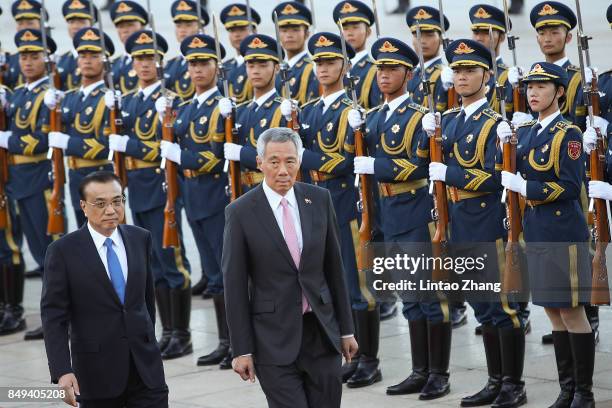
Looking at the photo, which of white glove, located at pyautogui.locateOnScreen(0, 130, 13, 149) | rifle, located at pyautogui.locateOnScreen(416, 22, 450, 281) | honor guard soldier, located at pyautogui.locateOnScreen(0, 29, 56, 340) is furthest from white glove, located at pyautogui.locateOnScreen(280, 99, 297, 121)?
white glove, located at pyautogui.locateOnScreen(0, 130, 13, 149)

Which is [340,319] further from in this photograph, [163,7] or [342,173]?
[163,7]

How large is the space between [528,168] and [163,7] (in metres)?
15.2

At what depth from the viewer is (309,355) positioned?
625 cm

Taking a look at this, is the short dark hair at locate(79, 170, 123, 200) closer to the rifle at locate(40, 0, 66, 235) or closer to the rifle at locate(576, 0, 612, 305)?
the rifle at locate(576, 0, 612, 305)

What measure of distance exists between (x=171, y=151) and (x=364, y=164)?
1818 millimetres

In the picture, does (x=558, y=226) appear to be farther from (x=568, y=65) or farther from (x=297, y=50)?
(x=297, y=50)

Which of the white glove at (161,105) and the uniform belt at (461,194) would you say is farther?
the white glove at (161,105)

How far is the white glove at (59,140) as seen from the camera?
10953 millimetres

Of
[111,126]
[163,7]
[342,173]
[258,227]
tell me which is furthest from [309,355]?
[163,7]

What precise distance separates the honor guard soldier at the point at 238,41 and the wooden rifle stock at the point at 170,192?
3.43 feet

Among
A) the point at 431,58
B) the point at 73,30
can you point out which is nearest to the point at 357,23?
the point at 431,58

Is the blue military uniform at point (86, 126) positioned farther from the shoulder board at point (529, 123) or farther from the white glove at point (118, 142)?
the shoulder board at point (529, 123)

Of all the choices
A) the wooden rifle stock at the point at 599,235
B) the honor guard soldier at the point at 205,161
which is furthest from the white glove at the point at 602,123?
the honor guard soldier at the point at 205,161

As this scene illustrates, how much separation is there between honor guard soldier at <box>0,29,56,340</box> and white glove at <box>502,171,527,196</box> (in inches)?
184
